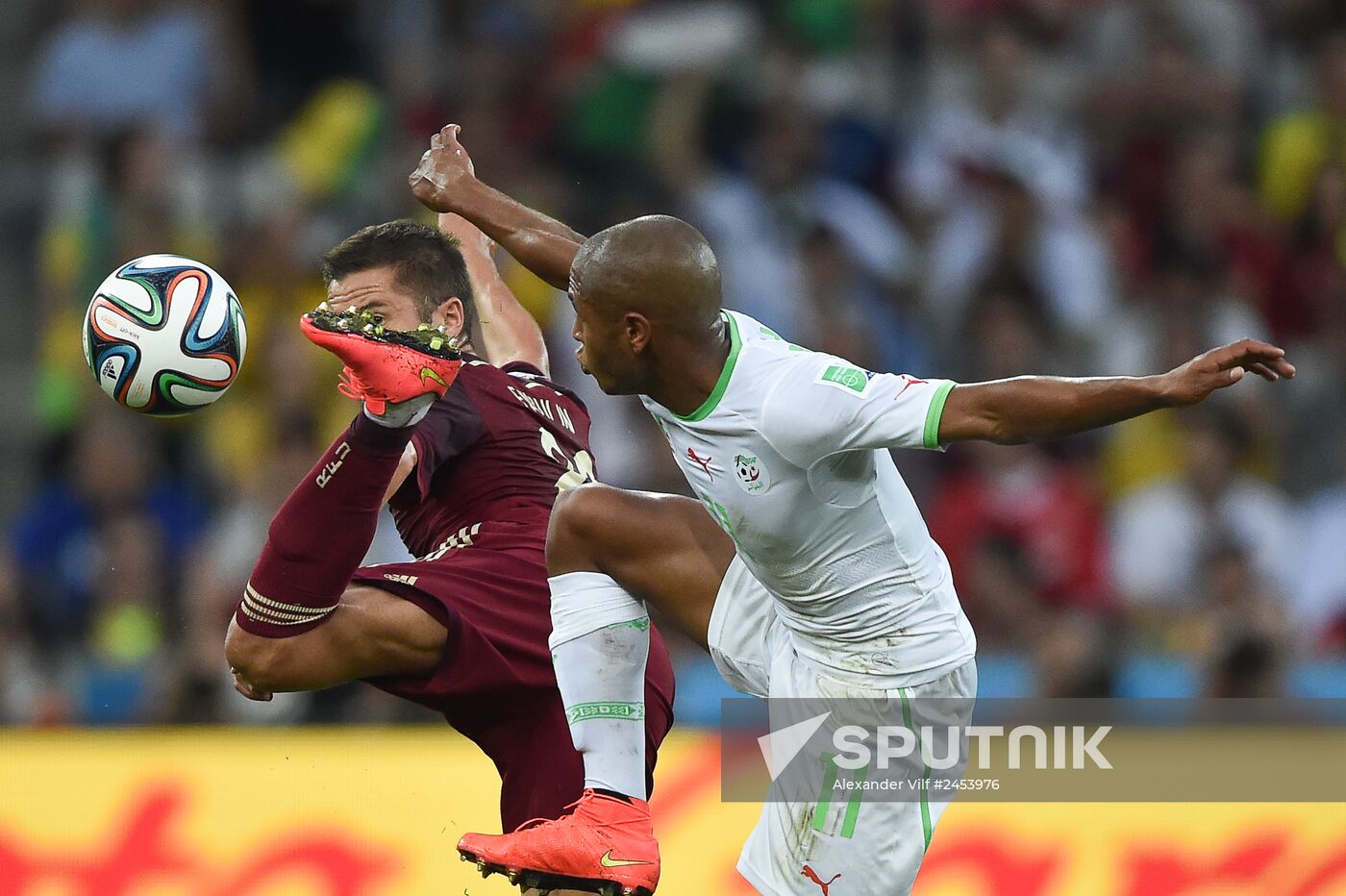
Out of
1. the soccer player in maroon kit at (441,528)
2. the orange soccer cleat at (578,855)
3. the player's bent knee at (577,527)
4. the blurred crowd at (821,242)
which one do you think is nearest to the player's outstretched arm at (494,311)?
the soccer player in maroon kit at (441,528)

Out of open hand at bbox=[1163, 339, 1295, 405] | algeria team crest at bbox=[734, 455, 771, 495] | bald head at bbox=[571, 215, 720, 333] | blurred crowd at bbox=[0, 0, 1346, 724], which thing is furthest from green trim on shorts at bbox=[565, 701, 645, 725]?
blurred crowd at bbox=[0, 0, 1346, 724]

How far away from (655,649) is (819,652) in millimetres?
728

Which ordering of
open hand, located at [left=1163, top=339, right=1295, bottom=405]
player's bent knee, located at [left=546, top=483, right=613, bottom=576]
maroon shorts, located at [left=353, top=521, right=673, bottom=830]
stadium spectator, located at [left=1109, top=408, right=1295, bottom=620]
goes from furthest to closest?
stadium spectator, located at [left=1109, top=408, right=1295, bottom=620]
maroon shorts, located at [left=353, top=521, right=673, bottom=830]
player's bent knee, located at [left=546, top=483, right=613, bottom=576]
open hand, located at [left=1163, top=339, right=1295, bottom=405]

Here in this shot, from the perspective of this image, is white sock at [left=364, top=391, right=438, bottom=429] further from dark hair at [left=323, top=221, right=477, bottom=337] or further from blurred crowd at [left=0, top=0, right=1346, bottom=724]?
blurred crowd at [left=0, top=0, right=1346, bottom=724]

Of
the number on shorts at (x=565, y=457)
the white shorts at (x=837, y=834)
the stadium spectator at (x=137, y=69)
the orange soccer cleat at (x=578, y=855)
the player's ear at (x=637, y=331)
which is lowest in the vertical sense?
the orange soccer cleat at (x=578, y=855)

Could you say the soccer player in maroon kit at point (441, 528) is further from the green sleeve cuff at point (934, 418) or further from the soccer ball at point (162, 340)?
the green sleeve cuff at point (934, 418)

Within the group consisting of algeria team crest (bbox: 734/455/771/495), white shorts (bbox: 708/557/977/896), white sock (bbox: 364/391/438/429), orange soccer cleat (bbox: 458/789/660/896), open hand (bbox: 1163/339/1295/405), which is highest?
open hand (bbox: 1163/339/1295/405)

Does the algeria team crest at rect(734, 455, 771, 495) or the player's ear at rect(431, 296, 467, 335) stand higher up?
the player's ear at rect(431, 296, 467, 335)

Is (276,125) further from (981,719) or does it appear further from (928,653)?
(928,653)

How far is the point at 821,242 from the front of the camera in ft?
27.8

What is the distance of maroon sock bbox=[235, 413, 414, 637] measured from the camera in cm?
439

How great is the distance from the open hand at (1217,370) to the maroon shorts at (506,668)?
176 centimetres

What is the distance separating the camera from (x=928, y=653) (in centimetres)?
437

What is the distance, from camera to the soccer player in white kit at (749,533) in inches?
154
